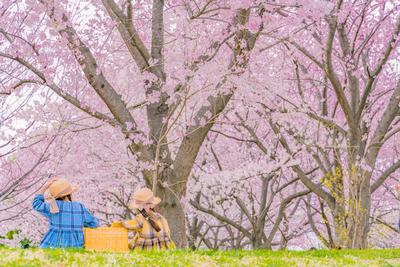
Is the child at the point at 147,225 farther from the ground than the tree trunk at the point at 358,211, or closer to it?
closer to it

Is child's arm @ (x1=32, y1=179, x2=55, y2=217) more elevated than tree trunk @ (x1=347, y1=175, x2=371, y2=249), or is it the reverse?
tree trunk @ (x1=347, y1=175, x2=371, y2=249)

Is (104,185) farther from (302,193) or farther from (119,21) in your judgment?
(119,21)

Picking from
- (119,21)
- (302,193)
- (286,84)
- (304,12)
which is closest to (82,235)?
(119,21)

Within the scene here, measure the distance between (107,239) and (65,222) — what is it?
22.6 inches

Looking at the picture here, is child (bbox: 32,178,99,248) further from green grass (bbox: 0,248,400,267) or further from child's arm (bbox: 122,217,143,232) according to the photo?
green grass (bbox: 0,248,400,267)

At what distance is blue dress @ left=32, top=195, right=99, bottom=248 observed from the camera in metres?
7.13

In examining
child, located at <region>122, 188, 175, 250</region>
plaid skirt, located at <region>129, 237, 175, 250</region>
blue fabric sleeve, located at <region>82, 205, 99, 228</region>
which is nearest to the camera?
blue fabric sleeve, located at <region>82, 205, 99, 228</region>

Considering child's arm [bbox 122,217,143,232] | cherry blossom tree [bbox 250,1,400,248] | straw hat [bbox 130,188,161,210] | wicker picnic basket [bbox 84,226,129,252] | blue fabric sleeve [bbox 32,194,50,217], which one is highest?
cherry blossom tree [bbox 250,1,400,248]

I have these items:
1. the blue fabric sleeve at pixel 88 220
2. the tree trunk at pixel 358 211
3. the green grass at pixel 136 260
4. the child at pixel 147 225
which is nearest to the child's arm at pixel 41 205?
the blue fabric sleeve at pixel 88 220

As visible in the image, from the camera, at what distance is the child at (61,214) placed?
7.11 m

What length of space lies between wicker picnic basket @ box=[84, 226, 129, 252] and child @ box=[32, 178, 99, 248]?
0.59 feet

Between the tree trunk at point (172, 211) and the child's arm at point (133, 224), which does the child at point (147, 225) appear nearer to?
the child's arm at point (133, 224)

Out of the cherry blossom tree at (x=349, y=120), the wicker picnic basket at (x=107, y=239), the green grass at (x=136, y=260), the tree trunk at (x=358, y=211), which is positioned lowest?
the green grass at (x=136, y=260)

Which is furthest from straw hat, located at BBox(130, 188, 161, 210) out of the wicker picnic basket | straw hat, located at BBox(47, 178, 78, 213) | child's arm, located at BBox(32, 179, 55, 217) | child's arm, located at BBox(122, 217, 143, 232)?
child's arm, located at BBox(32, 179, 55, 217)
